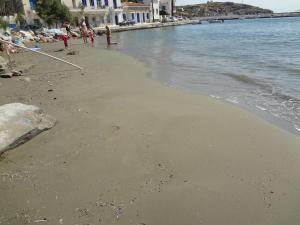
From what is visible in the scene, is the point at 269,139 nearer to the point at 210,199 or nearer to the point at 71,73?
the point at 210,199

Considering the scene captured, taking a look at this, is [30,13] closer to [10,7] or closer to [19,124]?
[10,7]

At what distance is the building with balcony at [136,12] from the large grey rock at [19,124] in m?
65.2

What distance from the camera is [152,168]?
446 cm

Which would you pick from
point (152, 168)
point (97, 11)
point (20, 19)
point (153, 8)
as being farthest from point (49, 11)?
point (152, 168)

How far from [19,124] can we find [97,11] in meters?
57.7

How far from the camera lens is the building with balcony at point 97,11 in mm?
55594

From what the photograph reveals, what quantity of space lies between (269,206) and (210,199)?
0.67 metres

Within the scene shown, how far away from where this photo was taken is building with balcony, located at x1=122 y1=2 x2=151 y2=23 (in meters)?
69.4

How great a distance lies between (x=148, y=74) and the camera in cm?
1191

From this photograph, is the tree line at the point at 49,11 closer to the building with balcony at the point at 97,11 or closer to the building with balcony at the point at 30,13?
the building with balcony at the point at 30,13

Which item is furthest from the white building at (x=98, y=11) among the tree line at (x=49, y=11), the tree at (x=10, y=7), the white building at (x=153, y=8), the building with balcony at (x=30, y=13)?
the white building at (x=153, y=8)

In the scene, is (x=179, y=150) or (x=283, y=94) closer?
(x=179, y=150)

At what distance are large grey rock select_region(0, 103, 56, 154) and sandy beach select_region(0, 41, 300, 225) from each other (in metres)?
0.15

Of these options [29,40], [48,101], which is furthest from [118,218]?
[29,40]
